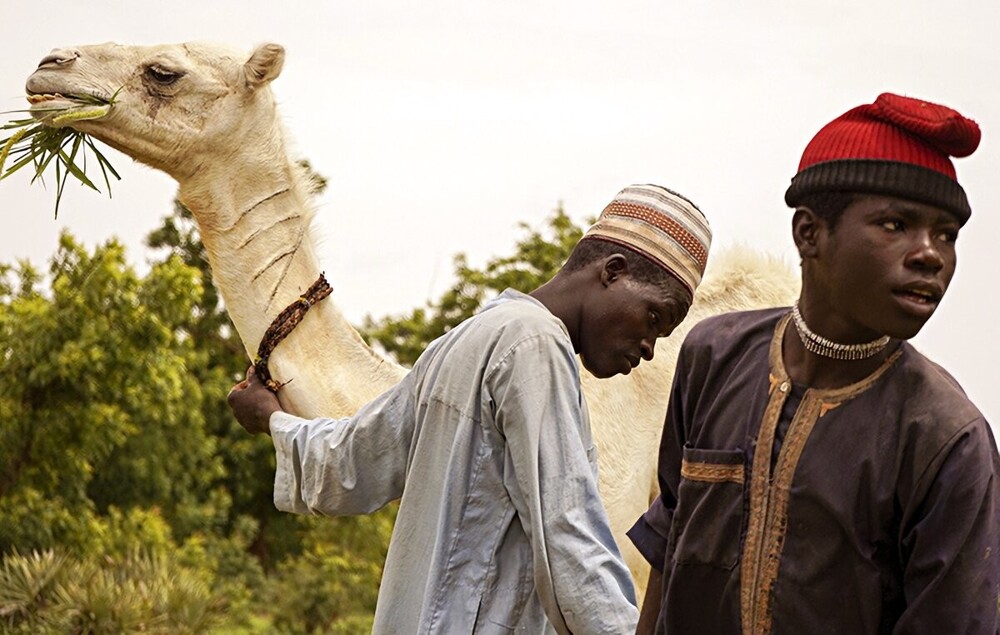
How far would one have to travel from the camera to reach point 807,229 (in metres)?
2.62

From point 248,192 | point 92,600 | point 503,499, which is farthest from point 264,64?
point 92,600

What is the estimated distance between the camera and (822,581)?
251 cm

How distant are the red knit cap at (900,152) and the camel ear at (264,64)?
12.0ft

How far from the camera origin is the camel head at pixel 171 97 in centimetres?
566

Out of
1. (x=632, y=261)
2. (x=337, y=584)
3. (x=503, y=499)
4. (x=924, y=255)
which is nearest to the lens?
(x=924, y=255)

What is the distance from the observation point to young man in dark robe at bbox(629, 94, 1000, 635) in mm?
2400

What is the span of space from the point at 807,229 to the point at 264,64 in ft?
12.2

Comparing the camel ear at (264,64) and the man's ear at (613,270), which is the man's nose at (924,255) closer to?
the man's ear at (613,270)

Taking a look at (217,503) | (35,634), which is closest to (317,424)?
(35,634)

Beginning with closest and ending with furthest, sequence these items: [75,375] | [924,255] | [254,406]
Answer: [924,255], [254,406], [75,375]

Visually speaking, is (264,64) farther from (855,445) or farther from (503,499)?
(855,445)

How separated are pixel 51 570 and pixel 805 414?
7349 millimetres

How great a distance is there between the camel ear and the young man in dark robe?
11.7 ft

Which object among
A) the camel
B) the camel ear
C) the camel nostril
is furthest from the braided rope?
the camel nostril
